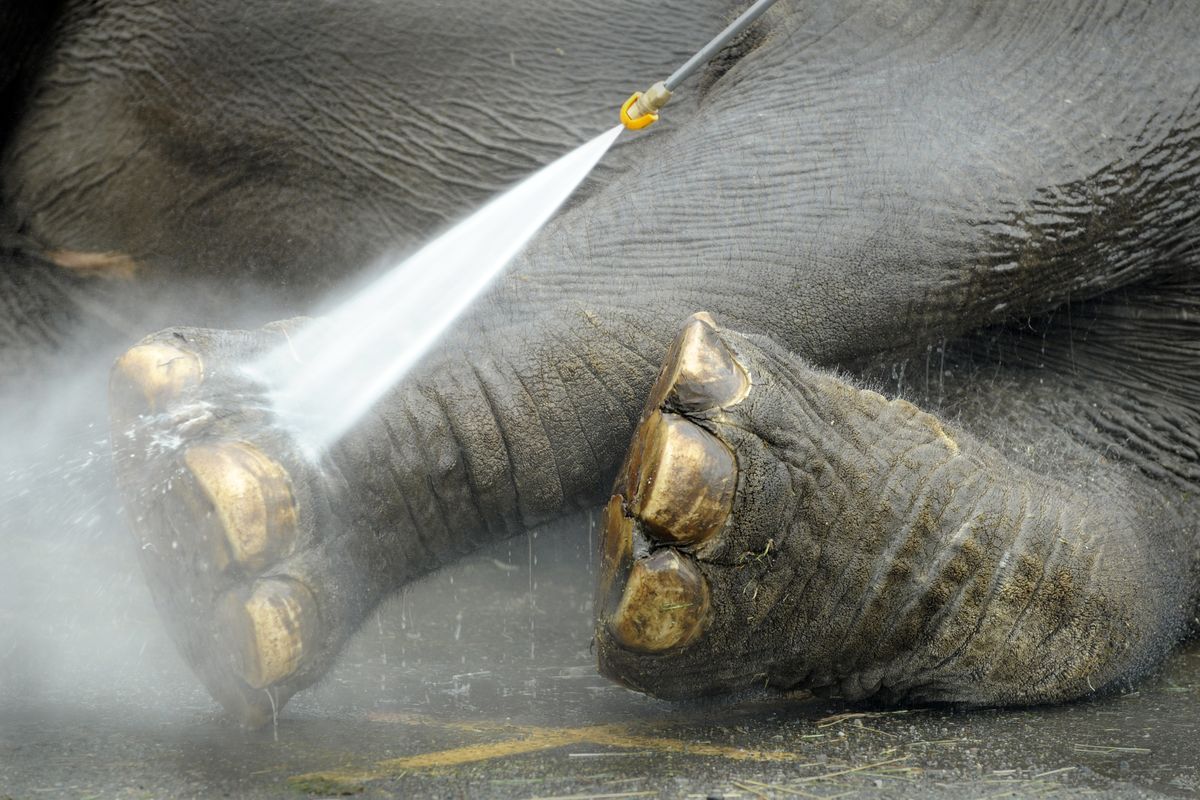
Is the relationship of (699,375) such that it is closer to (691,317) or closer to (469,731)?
(691,317)

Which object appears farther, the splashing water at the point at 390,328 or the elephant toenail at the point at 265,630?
the splashing water at the point at 390,328

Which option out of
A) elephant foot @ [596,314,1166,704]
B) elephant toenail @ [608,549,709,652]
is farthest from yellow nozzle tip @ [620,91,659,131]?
elephant toenail @ [608,549,709,652]

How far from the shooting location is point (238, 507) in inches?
54.8

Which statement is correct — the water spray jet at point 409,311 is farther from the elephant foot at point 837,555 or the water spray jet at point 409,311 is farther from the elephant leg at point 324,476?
the elephant foot at point 837,555

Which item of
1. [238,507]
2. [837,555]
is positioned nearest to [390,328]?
[238,507]

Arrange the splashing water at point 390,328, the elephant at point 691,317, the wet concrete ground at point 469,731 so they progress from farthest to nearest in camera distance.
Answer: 1. the splashing water at point 390,328
2. the elephant at point 691,317
3. the wet concrete ground at point 469,731

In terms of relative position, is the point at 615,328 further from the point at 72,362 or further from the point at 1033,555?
the point at 72,362

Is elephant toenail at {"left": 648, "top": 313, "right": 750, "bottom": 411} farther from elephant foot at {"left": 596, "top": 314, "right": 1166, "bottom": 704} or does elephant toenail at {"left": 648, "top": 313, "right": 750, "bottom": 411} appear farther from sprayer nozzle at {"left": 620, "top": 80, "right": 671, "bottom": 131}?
sprayer nozzle at {"left": 620, "top": 80, "right": 671, "bottom": 131}

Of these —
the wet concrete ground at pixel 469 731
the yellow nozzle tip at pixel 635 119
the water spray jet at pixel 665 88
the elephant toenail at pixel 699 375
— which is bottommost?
the wet concrete ground at pixel 469 731

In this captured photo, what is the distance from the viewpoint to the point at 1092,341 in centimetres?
218

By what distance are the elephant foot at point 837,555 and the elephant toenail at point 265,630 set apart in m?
0.32

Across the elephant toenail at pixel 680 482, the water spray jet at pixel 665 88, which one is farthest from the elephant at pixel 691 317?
the water spray jet at pixel 665 88

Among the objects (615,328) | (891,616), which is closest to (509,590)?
(615,328)

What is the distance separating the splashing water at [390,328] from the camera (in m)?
1.59
